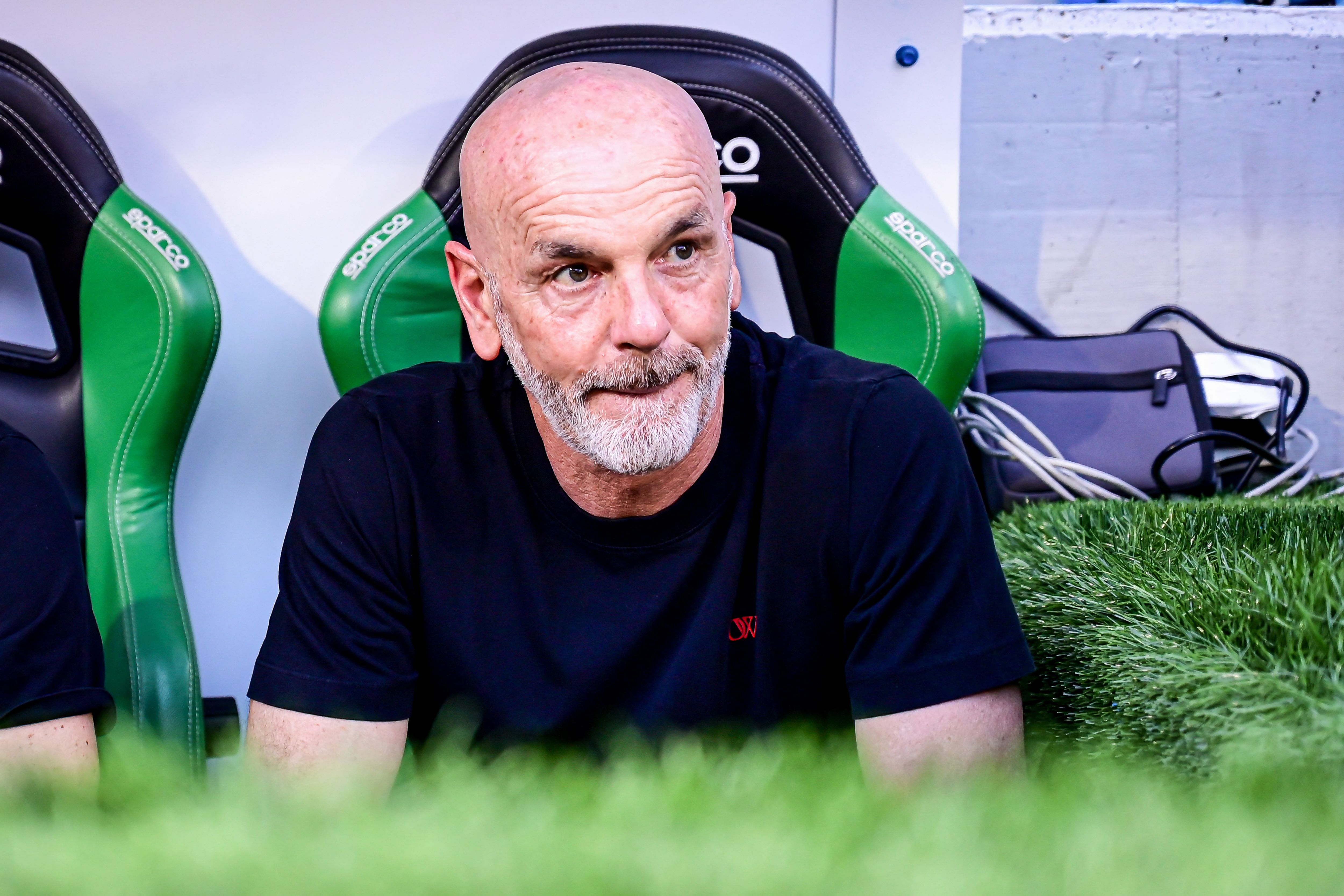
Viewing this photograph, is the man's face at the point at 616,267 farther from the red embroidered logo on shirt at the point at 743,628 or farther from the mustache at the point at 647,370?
the red embroidered logo on shirt at the point at 743,628

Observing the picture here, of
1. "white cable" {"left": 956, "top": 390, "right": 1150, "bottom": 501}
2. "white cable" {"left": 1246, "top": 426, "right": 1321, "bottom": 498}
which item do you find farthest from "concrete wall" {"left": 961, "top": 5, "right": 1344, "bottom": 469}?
"white cable" {"left": 956, "top": 390, "right": 1150, "bottom": 501}

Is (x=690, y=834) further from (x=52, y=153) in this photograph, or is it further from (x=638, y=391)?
(x=52, y=153)

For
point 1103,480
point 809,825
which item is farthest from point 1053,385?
point 809,825

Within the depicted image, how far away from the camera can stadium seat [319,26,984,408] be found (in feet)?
4.33

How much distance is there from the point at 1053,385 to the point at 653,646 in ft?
3.98

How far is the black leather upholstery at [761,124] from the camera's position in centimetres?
133

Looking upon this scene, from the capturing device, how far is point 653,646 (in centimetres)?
93

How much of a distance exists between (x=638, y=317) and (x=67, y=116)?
2.83 feet

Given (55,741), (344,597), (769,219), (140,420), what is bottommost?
(55,741)

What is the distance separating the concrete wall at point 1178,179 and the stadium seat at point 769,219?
1199 mm

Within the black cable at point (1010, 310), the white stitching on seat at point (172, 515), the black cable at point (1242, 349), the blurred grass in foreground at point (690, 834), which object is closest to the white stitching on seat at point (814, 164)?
the white stitching on seat at point (172, 515)

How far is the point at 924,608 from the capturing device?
2.73 ft

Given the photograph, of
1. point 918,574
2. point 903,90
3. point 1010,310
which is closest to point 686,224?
point 918,574

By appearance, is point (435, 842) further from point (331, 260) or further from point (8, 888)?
point (331, 260)
